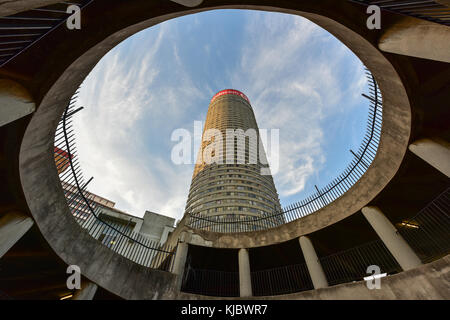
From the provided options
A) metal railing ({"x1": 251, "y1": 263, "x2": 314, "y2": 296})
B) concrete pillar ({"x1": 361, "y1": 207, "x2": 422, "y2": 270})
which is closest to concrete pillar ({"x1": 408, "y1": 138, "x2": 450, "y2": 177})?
concrete pillar ({"x1": 361, "y1": 207, "x2": 422, "y2": 270})

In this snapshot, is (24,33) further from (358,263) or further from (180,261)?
(358,263)

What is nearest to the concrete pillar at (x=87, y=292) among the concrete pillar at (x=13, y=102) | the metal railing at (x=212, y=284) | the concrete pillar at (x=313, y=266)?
the metal railing at (x=212, y=284)

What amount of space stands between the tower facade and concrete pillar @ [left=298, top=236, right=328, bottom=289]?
19579mm

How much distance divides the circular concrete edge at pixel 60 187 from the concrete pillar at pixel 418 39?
53 cm

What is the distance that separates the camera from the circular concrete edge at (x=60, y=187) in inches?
197

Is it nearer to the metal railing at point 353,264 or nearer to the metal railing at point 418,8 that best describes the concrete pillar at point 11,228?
the metal railing at point 353,264

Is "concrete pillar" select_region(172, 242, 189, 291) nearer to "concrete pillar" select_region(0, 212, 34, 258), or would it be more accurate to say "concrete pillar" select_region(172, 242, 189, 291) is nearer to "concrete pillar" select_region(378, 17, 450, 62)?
"concrete pillar" select_region(0, 212, 34, 258)

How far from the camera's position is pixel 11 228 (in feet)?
18.4

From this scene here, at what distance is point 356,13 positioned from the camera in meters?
4.75

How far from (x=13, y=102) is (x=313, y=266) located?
461 inches

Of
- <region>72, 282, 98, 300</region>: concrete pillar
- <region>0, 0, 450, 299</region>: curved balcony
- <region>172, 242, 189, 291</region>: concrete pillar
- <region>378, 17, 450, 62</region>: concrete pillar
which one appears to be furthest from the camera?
<region>172, 242, 189, 291</region>: concrete pillar

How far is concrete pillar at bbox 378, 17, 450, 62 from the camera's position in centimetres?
365

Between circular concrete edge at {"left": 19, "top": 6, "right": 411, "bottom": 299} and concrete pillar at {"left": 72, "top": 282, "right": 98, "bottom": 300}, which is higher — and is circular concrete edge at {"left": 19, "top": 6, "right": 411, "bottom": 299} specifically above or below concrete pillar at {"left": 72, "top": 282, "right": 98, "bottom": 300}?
above
